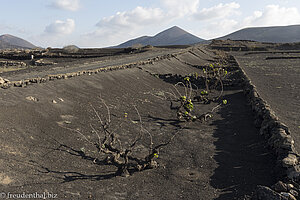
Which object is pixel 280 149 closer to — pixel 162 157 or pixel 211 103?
pixel 162 157

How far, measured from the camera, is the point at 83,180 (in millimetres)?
5637

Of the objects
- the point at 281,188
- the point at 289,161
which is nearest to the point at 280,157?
the point at 289,161

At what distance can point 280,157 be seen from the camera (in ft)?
20.1

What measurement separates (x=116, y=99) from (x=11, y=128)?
228 inches

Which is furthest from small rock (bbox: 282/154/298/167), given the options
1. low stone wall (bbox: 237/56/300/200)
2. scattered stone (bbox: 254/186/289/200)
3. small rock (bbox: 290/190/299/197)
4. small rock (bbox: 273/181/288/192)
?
scattered stone (bbox: 254/186/289/200)

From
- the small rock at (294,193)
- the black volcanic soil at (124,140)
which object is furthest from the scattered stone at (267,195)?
the black volcanic soil at (124,140)

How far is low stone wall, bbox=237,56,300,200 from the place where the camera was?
4.31m

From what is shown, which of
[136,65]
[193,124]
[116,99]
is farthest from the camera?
[136,65]

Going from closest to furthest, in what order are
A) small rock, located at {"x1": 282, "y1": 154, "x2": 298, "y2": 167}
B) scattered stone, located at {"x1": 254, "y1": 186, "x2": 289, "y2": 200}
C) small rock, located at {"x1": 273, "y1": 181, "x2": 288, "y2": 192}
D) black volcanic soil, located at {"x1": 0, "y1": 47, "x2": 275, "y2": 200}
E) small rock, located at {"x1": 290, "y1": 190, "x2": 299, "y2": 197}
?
scattered stone, located at {"x1": 254, "y1": 186, "x2": 289, "y2": 200} < small rock, located at {"x1": 290, "y1": 190, "x2": 299, "y2": 197} < small rock, located at {"x1": 273, "y1": 181, "x2": 288, "y2": 192} < black volcanic soil, located at {"x1": 0, "y1": 47, "x2": 275, "y2": 200} < small rock, located at {"x1": 282, "y1": 154, "x2": 298, "y2": 167}

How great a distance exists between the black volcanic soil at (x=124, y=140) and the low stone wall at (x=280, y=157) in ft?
1.08

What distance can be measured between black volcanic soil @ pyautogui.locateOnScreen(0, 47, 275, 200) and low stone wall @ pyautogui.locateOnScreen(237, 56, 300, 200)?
1.08 feet

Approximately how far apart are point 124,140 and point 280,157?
476cm

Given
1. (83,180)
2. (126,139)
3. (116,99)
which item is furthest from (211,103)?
(83,180)

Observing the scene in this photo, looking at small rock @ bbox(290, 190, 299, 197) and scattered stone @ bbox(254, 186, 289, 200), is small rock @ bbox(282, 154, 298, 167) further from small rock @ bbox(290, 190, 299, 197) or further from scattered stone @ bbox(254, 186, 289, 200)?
scattered stone @ bbox(254, 186, 289, 200)
